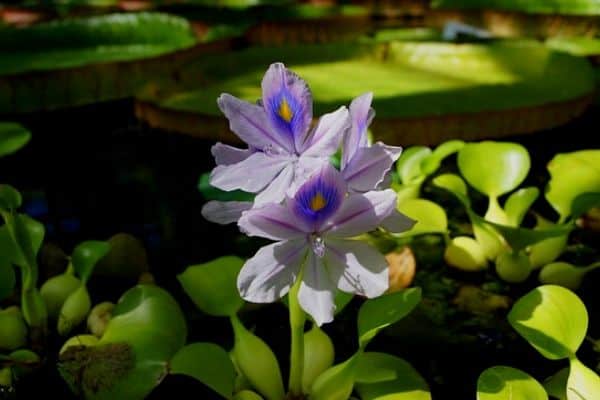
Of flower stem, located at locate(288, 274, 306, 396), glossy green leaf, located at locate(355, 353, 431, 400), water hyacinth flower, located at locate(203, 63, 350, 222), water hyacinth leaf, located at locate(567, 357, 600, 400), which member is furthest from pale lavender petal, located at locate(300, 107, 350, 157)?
water hyacinth leaf, located at locate(567, 357, 600, 400)

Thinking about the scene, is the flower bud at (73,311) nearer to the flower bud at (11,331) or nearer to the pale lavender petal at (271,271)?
the flower bud at (11,331)

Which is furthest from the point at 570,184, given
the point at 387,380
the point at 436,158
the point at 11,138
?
the point at 11,138

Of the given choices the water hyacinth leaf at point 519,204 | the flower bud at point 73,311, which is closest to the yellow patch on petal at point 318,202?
the flower bud at point 73,311

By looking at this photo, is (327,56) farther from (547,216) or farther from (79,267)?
(79,267)

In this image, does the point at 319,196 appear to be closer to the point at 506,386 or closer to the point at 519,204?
the point at 506,386

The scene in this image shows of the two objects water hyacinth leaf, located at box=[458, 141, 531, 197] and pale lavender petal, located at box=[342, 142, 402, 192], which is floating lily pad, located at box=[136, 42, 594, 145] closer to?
water hyacinth leaf, located at box=[458, 141, 531, 197]

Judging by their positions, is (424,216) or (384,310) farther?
(424,216)

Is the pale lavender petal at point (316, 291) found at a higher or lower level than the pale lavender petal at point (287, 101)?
lower
